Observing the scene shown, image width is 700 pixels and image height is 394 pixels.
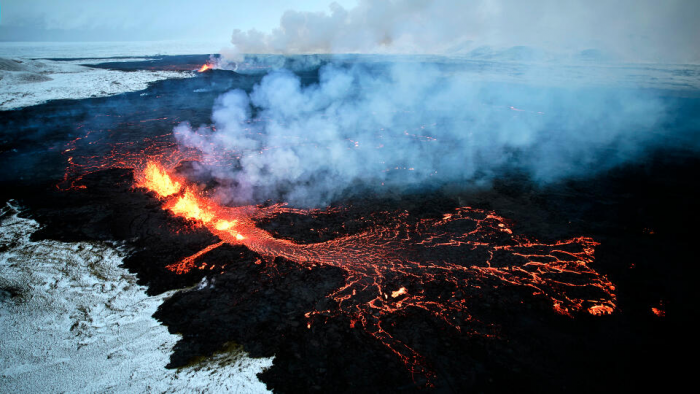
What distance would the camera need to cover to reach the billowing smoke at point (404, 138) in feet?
37.9

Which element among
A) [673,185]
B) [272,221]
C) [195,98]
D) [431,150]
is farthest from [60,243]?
[195,98]

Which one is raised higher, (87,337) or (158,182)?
(158,182)

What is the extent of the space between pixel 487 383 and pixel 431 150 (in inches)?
486

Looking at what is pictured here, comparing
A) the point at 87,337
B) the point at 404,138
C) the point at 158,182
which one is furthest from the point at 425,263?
the point at 404,138

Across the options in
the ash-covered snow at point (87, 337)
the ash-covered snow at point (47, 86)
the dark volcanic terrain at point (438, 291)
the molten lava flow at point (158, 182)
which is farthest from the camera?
the ash-covered snow at point (47, 86)

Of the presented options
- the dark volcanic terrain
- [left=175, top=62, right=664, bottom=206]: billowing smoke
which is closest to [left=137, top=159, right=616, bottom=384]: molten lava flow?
the dark volcanic terrain

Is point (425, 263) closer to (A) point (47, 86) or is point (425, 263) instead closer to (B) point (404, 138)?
(B) point (404, 138)

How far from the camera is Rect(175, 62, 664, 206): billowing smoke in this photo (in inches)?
455

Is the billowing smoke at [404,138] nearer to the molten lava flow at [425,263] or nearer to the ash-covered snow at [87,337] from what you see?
the molten lava flow at [425,263]

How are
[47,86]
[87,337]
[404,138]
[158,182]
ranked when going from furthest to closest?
[47,86] < [404,138] < [158,182] < [87,337]

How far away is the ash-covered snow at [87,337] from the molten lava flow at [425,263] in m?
→ 1.31

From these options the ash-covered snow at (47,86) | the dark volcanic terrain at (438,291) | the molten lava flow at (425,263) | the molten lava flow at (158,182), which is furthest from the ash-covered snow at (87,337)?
the ash-covered snow at (47,86)

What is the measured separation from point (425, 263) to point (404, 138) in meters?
11.9

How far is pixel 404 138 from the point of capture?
17.5 m
